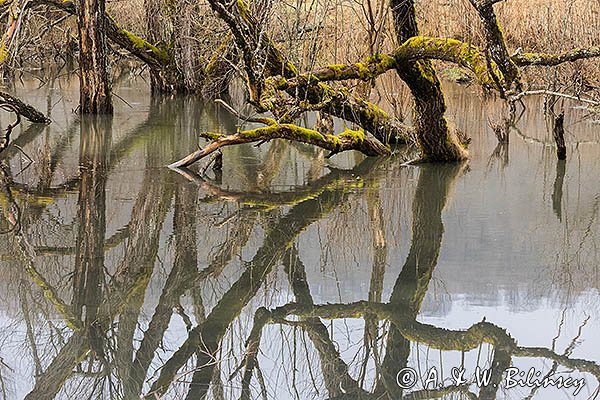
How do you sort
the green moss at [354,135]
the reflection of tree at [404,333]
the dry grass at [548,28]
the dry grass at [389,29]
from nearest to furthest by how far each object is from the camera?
the reflection of tree at [404,333]
the green moss at [354,135]
the dry grass at [389,29]
the dry grass at [548,28]

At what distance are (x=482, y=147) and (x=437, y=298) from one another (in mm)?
8120

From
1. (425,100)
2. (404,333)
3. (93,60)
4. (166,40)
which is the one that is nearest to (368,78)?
(425,100)

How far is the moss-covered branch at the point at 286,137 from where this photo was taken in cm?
1075

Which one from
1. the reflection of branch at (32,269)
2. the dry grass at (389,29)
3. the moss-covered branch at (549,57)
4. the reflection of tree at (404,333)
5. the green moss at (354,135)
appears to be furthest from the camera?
the dry grass at (389,29)

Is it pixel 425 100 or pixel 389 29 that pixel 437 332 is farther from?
pixel 389 29

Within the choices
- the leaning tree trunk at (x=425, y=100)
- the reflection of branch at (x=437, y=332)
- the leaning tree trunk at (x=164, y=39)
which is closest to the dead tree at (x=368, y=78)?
the leaning tree trunk at (x=425, y=100)

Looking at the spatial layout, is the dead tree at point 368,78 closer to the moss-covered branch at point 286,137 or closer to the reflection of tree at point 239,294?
the moss-covered branch at point 286,137

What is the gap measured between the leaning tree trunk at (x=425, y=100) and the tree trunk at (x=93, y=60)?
25.3 feet

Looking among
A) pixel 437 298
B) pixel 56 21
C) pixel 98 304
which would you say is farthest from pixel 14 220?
pixel 56 21

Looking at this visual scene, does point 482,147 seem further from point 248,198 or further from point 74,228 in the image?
point 74,228

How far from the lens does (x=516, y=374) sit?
4.94 m

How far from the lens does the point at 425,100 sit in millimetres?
11805

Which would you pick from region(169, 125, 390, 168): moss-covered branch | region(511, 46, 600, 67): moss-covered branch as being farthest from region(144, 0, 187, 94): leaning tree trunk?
region(511, 46, 600, 67): moss-covered branch

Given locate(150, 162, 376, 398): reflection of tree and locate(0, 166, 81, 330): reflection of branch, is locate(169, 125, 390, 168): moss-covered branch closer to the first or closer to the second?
locate(150, 162, 376, 398): reflection of tree
